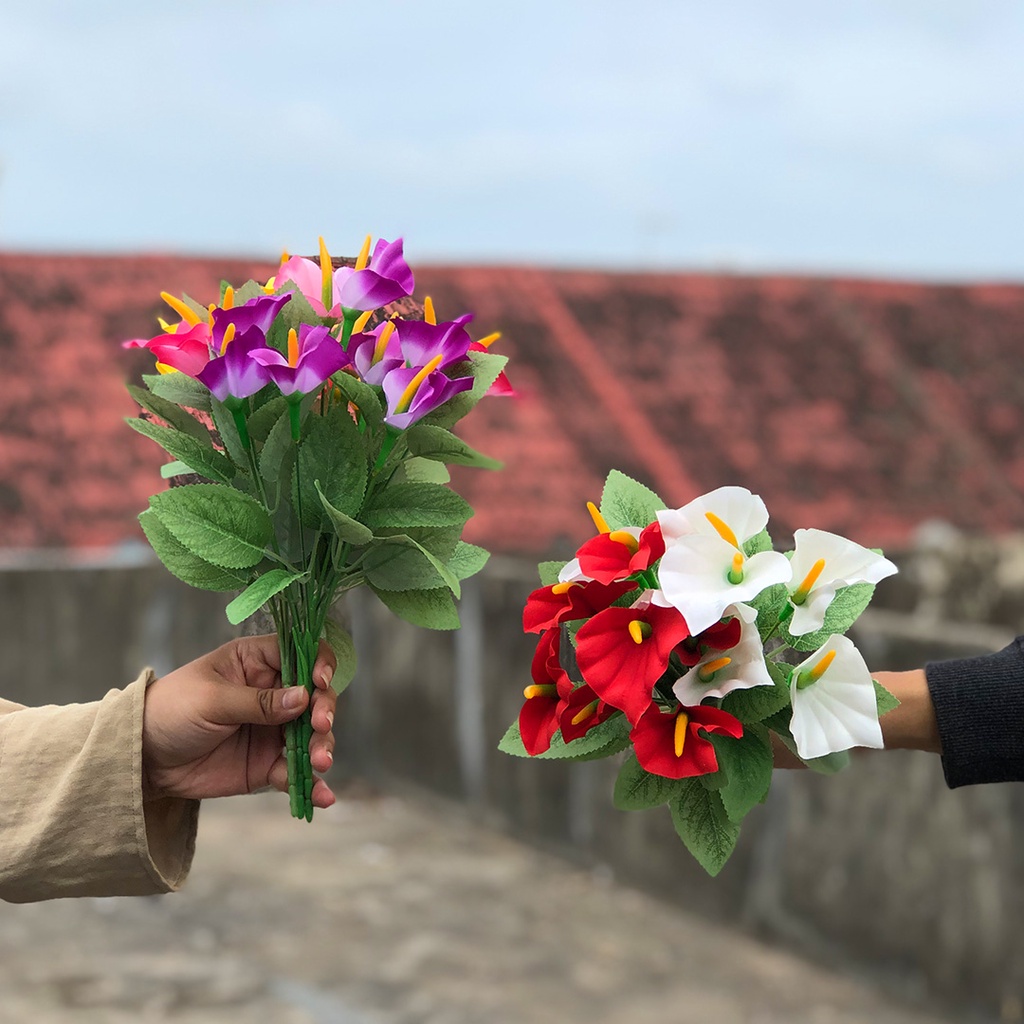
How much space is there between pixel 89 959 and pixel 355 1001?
1.23 m

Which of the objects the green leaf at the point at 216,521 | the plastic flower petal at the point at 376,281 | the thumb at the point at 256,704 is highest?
the plastic flower petal at the point at 376,281

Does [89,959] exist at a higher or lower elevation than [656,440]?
lower

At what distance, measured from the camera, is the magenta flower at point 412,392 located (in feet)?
6.04

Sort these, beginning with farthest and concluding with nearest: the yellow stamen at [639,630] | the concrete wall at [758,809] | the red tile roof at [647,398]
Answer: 1. the red tile roof at [647,398]
2. the concrete wall at [758,809]
3. the yellow stamen at [639,630]

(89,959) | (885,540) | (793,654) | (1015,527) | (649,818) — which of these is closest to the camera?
(793,654)

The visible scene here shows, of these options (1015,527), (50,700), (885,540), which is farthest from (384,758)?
(1015,527)

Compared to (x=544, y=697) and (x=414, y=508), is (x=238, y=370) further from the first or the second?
(x=544, y=697)

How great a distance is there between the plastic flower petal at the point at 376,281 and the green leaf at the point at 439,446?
0.56 feet

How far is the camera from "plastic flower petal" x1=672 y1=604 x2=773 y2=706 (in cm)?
176

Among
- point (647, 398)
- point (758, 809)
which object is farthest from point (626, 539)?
point (647, 398)

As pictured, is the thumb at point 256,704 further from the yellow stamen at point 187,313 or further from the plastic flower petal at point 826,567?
the plastic flower petal at point 826,567

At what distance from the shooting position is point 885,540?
11.5 meters

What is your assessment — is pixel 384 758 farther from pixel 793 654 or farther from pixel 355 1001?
pixel 793 654

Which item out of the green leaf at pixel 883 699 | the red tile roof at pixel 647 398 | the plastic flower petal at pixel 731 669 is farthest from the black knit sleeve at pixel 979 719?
the red tile roof at pixel 647 398
